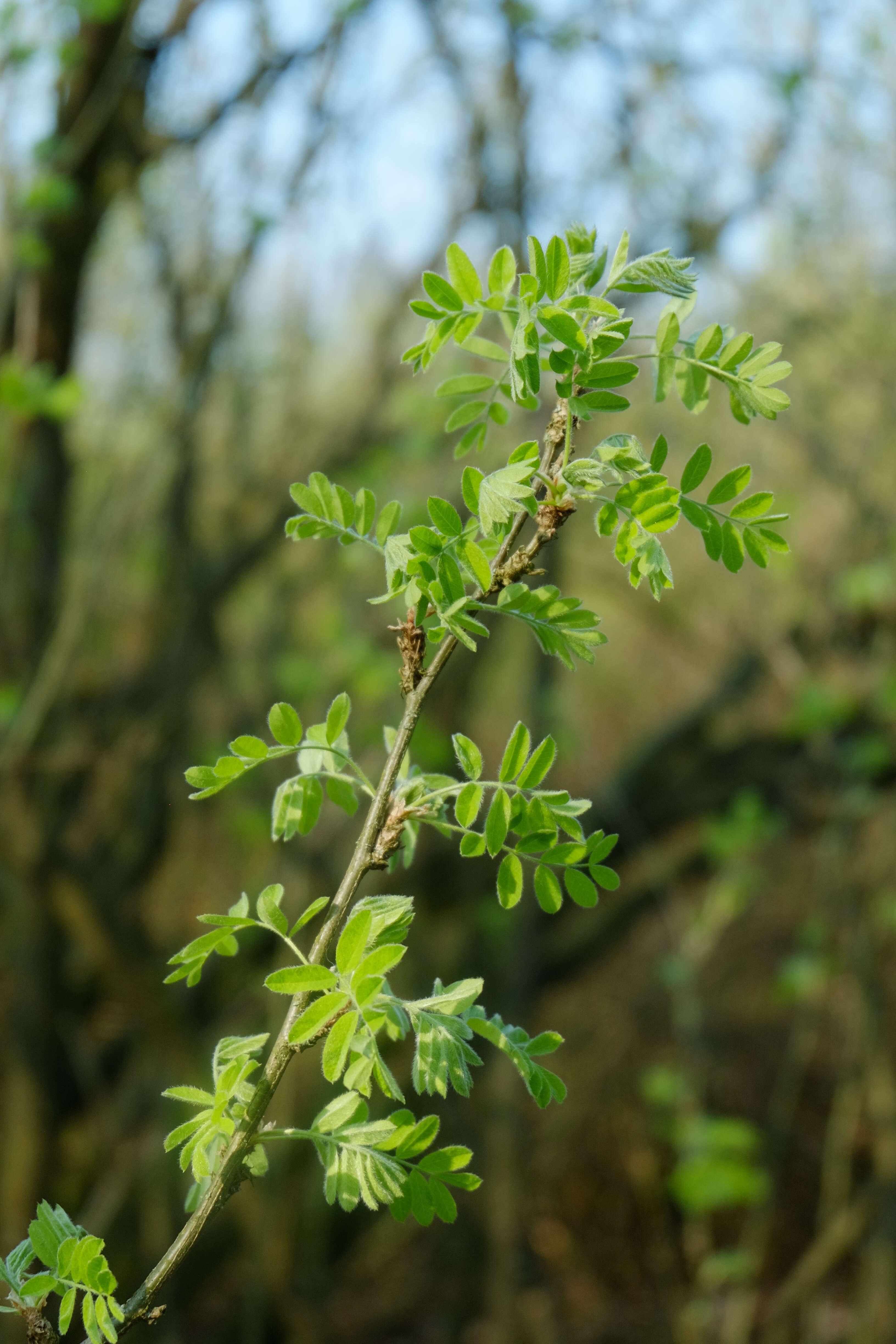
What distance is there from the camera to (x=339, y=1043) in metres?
0.73

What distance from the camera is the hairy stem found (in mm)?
738

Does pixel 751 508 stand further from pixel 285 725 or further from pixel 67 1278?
pixel 67 1278

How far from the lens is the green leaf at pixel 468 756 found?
856mm

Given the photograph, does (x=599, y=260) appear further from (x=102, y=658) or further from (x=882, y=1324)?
(x=882, y=1324)

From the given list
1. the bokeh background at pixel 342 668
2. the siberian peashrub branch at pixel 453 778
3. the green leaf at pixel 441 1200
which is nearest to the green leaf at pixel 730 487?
the siberian peashrub branch at pixel 453 778

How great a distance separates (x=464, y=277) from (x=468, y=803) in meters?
0.42

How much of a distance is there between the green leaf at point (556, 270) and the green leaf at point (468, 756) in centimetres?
34

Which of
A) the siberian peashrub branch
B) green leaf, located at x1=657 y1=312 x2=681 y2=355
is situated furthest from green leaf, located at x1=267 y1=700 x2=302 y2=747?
green leaf, located at x1=657 y1=312 x2=681 y2=355

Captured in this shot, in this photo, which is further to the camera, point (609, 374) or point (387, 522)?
point (387, 522)

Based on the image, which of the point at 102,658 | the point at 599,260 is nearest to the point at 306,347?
the point at 102,658

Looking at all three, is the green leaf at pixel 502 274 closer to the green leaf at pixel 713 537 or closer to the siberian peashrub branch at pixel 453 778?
the siberian peashrub branch at pixel 453 778

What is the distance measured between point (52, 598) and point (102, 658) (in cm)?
76

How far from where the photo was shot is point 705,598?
725 centimetres

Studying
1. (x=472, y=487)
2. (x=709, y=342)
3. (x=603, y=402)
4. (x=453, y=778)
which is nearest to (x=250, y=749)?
(x=453, y=778)
